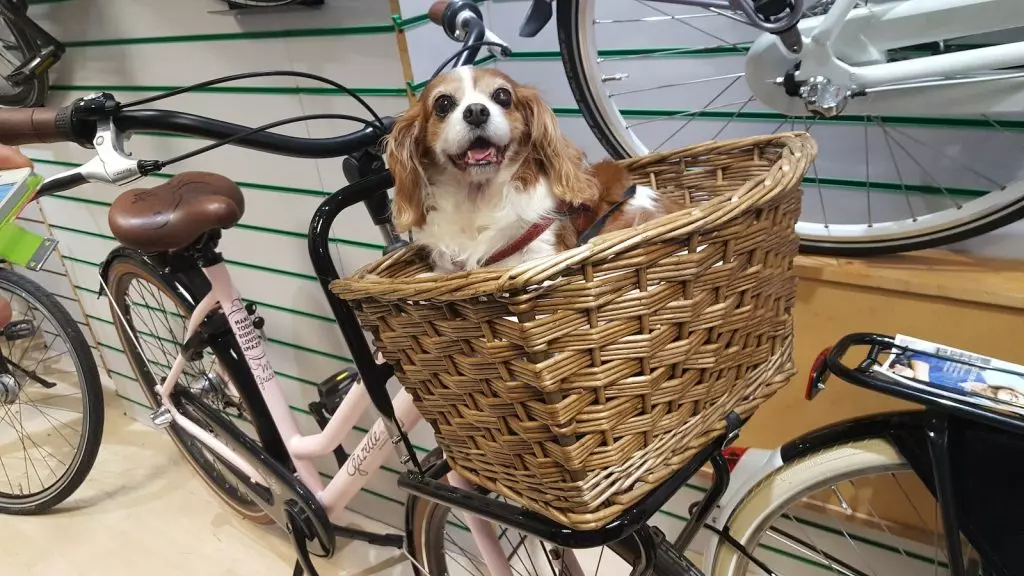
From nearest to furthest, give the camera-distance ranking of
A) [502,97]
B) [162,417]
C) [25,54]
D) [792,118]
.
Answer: [502,97], [792,118], [162,417], [25,54]

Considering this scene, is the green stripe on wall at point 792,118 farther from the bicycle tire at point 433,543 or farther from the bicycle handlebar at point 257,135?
the bicycle tire at point 433,543

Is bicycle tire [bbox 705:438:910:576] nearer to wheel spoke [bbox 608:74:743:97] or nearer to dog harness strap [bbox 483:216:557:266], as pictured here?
dog harness strap [bbox 483:216:557:266]

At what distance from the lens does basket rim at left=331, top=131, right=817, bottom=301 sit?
52 centimetres

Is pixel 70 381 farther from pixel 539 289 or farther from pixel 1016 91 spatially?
pixel 1016 91

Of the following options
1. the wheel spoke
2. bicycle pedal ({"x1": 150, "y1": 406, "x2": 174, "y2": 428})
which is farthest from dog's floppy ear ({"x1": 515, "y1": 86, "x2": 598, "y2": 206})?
bicycle pedal ({"x1": 150, "y1": 406, "x2": 174, "y2": 428})

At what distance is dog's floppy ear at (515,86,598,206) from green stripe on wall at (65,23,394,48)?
424mm

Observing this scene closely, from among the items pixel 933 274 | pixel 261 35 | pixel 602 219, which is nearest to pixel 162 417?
pixel 261 35

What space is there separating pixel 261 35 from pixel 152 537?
57.1 inches

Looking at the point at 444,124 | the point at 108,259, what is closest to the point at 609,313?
the point at 444,124

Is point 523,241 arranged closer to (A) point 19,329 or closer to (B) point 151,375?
(B) point 151,375

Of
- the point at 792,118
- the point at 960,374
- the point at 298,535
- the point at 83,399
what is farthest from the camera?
A: the point at 83,399

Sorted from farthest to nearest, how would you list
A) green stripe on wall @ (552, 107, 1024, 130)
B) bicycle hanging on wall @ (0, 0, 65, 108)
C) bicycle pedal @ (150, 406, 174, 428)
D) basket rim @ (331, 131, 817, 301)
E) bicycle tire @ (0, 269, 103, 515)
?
bicycle tire @ (0, 269, 103, 515)
bicycle hanging on wall @ (0, 0, 65, 108)
bicycle pedal @ (150, 406, 174, 428)
green stripe on wall @ (552, 107, 1024, 130)
basket rim @ (331, 131, 817, 301)

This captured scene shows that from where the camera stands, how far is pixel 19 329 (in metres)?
1.90

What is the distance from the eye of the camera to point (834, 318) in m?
1.14
